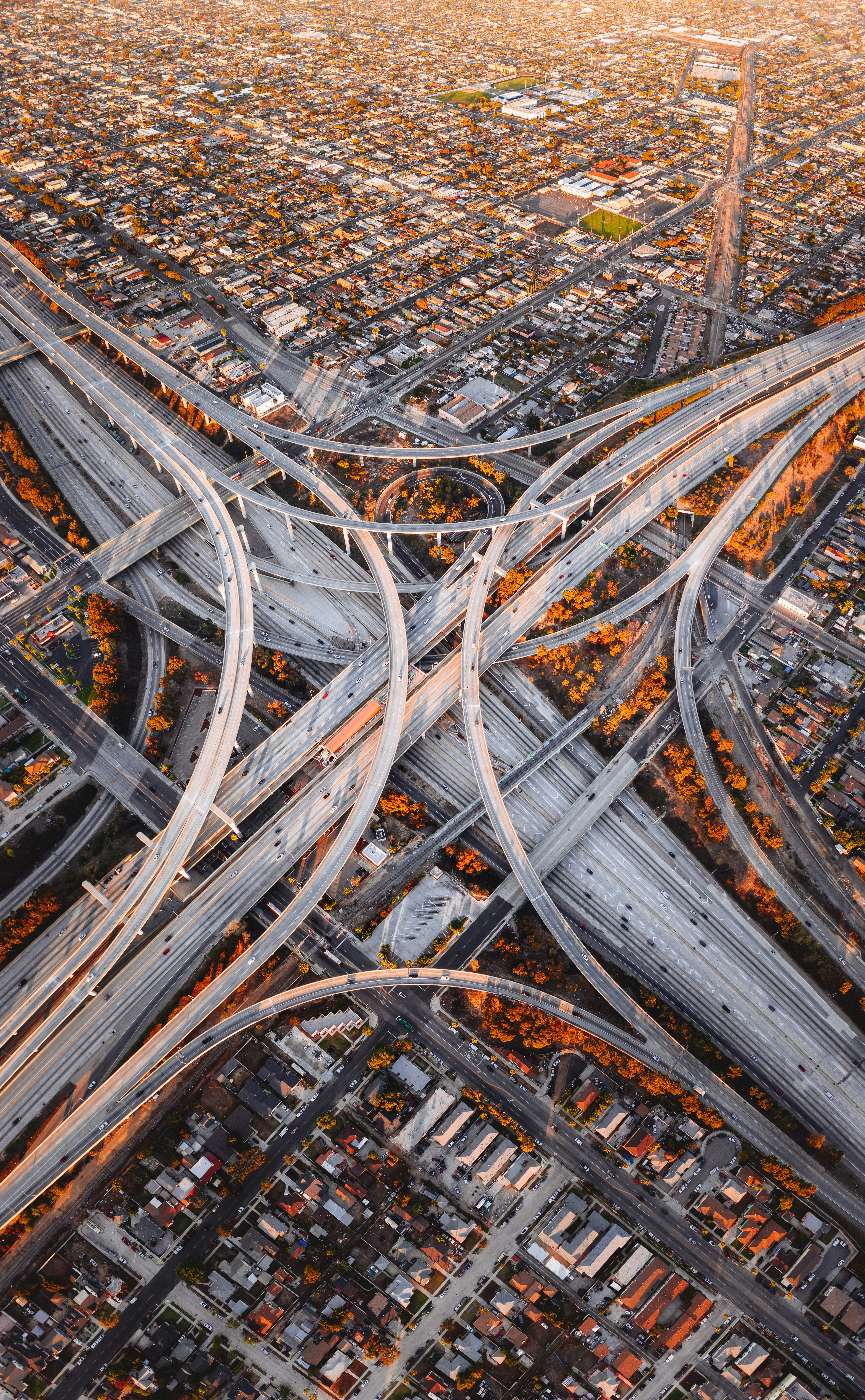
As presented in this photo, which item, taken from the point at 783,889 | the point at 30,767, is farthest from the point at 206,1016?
the point at 783,889

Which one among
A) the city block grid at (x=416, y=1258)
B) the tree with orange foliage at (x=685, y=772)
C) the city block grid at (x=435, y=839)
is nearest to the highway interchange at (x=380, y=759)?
the city block grid at (x=435, y=839)

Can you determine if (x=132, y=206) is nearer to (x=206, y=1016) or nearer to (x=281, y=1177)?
(x=206, y=1016)

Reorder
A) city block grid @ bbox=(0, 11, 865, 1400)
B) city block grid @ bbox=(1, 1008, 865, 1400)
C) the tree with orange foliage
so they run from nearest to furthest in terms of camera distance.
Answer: city block grid @ bbox=(1, 1008, 865, 1400), city block grid @ bbox=(0, 11, 865, 1400), the tree with orange foliage

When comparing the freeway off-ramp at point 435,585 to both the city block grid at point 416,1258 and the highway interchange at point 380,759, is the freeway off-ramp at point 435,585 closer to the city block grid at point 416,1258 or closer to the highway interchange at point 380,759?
the highway interchange at point 380,759

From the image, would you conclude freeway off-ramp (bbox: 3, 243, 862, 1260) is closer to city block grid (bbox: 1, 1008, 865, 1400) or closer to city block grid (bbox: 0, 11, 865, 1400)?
city block grid (bbox: 0, 11, 865, 1400)

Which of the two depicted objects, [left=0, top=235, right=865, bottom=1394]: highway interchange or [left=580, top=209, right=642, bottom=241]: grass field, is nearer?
[left=0, top=235, right=865, bottom=1394]: highway interchange

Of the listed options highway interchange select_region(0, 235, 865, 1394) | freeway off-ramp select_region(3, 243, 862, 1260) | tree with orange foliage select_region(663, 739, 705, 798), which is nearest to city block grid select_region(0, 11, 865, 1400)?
highway interchange select_region(0, 235, 865, 1394)
